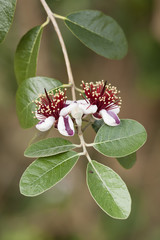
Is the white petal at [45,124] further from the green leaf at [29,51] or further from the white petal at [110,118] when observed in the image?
the green leaf at [29,51]

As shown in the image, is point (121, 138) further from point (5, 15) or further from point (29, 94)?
point (5, 15)

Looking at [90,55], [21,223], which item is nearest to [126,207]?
[21,223]

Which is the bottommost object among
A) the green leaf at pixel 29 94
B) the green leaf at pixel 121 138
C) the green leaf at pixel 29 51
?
the green leaf at pixel 121 138

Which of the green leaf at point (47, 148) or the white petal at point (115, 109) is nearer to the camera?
the green leaf at point (47, 148)

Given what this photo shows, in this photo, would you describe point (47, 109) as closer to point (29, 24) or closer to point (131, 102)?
point (29, 24)

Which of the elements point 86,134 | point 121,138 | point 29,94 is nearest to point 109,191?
point 121,138

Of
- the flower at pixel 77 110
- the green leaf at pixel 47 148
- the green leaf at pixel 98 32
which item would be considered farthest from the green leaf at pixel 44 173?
the green leaf at pixel 98 32
